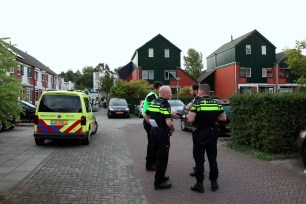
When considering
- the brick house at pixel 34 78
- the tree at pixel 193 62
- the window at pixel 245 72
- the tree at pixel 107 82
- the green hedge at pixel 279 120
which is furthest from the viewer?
the tree at pixel 193 62

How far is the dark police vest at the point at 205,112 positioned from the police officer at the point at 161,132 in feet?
1.63

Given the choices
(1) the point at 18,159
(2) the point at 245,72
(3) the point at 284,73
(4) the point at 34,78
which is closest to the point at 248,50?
(2) the point at 245,72

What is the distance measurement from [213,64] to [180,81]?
9.44 meters

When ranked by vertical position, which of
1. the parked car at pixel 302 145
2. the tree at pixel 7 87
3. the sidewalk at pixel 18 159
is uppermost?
the tree at pixel 7 87

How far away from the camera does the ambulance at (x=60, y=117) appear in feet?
37.0

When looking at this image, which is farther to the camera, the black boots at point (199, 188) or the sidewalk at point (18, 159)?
the sidewalk at point (18, 159)

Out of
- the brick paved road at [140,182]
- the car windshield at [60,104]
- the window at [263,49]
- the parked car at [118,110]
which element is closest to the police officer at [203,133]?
the brick paved road at [140,182]

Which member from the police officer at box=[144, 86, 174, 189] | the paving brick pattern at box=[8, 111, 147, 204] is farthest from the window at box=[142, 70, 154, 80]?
the police officer at box=[144, 86, 174, 189]

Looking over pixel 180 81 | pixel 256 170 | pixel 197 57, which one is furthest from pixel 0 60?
pixel 197 57

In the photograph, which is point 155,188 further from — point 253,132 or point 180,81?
point 180,81

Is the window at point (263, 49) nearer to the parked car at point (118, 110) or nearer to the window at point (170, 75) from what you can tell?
the window at point (170, 75)

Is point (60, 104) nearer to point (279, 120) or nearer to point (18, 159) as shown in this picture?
point (18, 159)

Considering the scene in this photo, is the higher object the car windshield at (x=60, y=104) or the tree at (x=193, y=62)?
the tree at (x=193, y=62)

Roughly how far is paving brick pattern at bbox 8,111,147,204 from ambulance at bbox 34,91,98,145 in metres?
1.06
